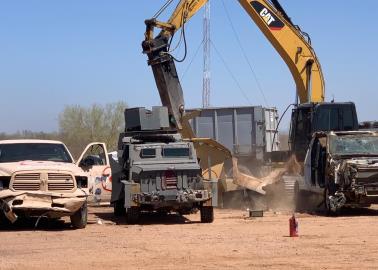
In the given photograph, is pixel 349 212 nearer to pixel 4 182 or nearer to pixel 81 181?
pixel 81 181

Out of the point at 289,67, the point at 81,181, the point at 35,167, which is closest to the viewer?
the point at 35,167

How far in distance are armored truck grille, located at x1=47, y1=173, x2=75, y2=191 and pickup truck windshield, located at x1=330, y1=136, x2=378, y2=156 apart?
658 cm

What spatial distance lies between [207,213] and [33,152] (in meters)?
4.12

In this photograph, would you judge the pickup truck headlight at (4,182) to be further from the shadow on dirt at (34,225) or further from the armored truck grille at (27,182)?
the shadow on dirt at (34,225)

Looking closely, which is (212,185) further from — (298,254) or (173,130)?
(298,254)

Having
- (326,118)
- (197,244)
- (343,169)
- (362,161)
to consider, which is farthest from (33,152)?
(326,118)

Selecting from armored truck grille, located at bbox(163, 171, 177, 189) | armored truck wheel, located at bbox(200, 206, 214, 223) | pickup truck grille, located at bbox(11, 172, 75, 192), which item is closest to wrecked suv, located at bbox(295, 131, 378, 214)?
armored truck wheel, located at bbox(200, 206, 214, 223)

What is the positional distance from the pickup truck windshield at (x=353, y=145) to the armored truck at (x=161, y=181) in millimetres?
3487

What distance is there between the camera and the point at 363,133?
1867 centimetres

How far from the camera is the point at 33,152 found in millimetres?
16250

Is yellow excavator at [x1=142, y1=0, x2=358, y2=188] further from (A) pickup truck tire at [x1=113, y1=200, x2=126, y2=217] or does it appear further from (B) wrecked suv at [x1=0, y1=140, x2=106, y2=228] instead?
(B) wrecked suv at [x1=0, y1=140, x2=106, y2=228]

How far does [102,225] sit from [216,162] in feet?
18.0

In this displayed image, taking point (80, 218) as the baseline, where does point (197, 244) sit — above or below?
below

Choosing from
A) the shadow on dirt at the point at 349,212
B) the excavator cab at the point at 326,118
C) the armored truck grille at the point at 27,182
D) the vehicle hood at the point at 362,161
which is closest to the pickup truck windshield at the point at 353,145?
the vehicle hood at the point at 362,161
